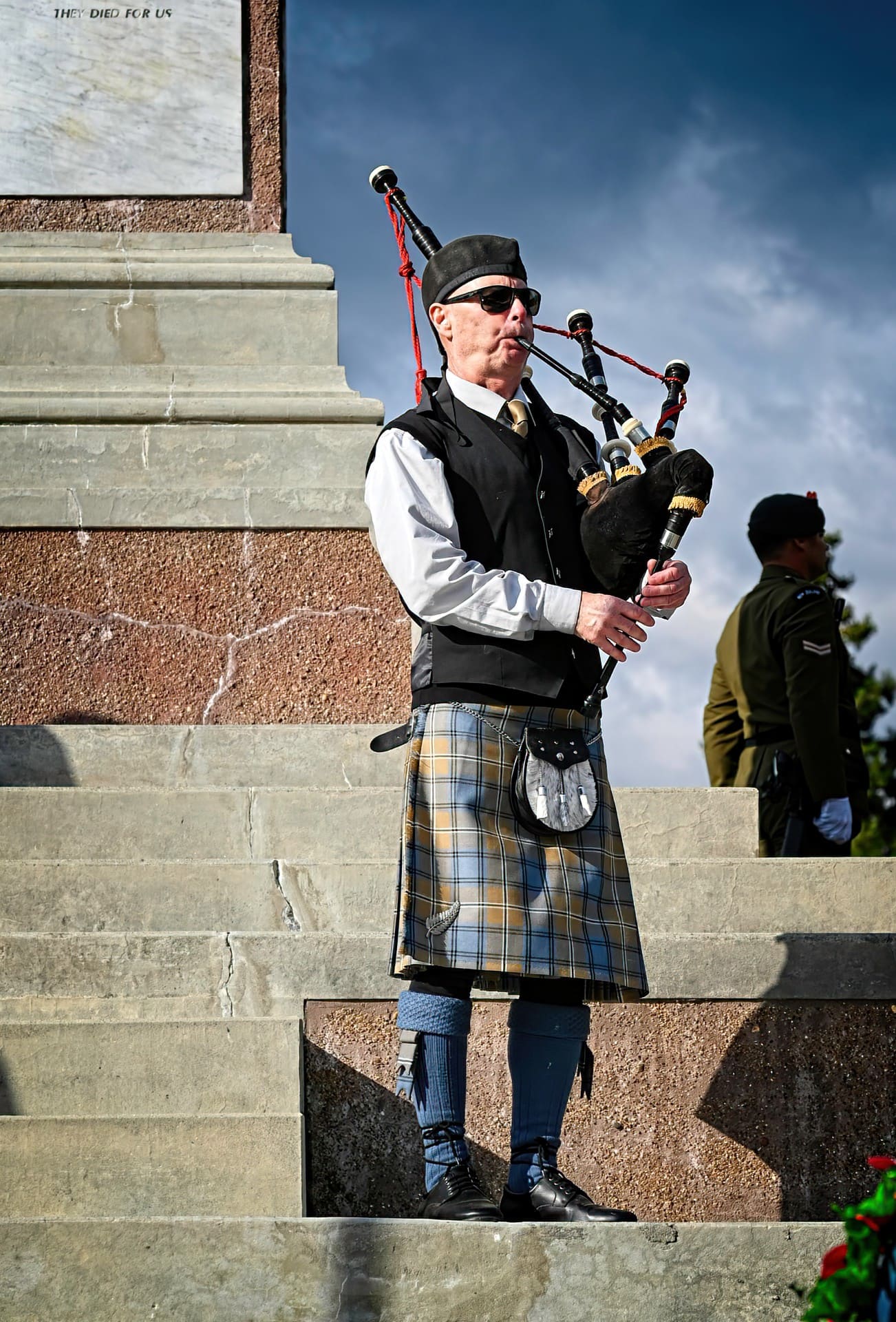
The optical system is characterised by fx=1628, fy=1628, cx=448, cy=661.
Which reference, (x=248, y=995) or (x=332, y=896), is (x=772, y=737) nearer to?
(x=332, y=896)

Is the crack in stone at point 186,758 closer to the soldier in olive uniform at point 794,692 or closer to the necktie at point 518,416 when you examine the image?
the soldier in olive uniform at point 794,692

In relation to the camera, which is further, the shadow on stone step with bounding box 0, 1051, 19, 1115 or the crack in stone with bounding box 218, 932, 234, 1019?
the crack in stone with bounding box 218, 932, 234, 1019

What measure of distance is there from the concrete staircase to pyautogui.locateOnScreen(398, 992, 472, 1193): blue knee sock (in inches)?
11.2

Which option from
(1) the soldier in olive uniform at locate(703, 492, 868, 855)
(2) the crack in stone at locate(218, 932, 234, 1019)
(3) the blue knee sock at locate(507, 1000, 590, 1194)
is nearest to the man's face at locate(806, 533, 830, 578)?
(1) the soldier in olive uniform at locate(703, 492, 868, 855)

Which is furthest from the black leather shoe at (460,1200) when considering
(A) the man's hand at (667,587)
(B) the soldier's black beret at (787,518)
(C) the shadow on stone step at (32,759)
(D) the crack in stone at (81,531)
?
(B) the soldier's black beret at (787,518)

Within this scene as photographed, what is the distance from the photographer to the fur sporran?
303cm

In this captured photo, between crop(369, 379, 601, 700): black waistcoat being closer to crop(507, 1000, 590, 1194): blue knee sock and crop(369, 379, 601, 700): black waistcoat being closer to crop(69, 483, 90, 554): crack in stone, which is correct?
crop(507, 1000, 590, 1194): blue knee sock

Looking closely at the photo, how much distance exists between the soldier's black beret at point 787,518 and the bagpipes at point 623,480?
2128 millimetres

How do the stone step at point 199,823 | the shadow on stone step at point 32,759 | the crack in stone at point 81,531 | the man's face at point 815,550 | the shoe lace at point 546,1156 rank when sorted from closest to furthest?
the shoe lace at point 546,1156, the stone step at point 199,823, the shadow on stone step at point 32,759, the crack in stone at point 81,531, the man's face at point 815,550

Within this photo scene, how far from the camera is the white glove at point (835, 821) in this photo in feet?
17.1

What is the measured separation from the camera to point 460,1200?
2.86m

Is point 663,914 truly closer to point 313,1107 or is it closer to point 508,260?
point 313,1107

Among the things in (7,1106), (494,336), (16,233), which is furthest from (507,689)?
(16,233)

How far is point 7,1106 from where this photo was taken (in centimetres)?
330
